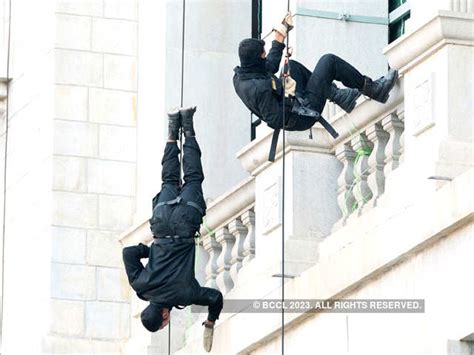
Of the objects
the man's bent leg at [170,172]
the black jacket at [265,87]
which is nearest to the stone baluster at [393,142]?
the black jacket at [265,87]

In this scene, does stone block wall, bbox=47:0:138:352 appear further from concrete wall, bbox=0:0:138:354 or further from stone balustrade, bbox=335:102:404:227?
stone balustrade, bbox=335:102:404:227

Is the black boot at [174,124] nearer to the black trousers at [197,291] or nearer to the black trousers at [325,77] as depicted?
the black trousers at [197,291]

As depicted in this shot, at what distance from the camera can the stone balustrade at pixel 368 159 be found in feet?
55.8

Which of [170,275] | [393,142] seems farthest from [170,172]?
[393,142]

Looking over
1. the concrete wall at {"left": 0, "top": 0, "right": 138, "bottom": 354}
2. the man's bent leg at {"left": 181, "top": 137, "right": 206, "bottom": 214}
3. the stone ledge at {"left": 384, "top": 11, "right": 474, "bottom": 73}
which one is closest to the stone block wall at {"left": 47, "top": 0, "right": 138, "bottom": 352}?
the concrete wall at {"left": 0, "top": 0, "right": 138, "bottom": 354}

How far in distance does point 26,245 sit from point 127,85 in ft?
5.49

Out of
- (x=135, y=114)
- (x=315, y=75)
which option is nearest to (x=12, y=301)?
(x=135, y=114)

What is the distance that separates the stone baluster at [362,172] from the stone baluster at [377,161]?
113 millimetres

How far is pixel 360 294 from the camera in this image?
1680cm

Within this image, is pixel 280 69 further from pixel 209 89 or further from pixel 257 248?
pixel 209 89

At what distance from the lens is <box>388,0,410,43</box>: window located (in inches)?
757

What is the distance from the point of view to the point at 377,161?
1719cm

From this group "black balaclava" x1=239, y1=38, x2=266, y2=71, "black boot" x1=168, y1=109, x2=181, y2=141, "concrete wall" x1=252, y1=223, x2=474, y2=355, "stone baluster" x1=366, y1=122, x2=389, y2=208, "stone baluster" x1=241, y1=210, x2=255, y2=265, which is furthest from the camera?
"stone baluster" x1=241, y1=210, x2=255, y2=265

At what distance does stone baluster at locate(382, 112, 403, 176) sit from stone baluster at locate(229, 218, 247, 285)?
264 centimetres
